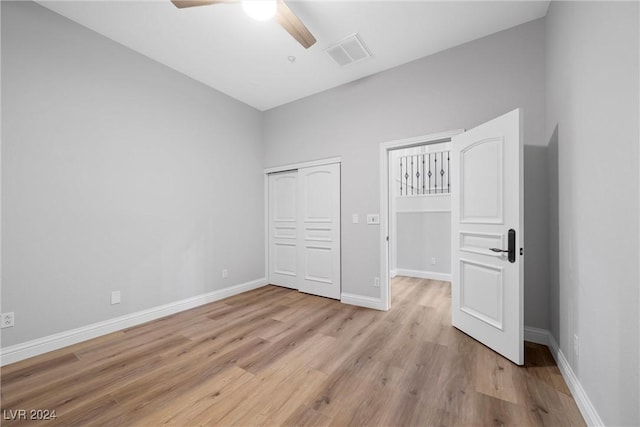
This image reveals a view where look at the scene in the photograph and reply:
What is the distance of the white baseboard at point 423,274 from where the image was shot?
4.75 m

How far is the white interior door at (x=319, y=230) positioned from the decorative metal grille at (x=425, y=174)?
266 cm

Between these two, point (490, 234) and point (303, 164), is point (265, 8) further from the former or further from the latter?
point (490, 234)

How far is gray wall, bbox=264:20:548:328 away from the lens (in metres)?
2.40

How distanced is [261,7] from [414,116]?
2074 millimetres

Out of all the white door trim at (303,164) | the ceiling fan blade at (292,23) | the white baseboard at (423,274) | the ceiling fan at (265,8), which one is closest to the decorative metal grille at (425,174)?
the white baseboard at (423,274)

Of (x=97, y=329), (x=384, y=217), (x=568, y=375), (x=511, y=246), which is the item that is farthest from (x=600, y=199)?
(x=97, y=329)

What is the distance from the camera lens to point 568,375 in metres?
1.75

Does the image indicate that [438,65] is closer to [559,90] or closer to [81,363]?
[559,90]

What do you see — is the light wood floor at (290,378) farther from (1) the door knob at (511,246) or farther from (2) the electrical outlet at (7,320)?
(1) the door knob at (511,246)

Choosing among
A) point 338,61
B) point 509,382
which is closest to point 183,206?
point 338,61

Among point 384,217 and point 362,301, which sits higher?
point 384,217

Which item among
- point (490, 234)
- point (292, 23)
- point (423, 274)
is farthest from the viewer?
point (423, 274)

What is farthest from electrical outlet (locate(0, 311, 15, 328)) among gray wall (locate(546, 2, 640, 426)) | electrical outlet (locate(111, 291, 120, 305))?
gray wall (locate(546, 2, 640, 426))

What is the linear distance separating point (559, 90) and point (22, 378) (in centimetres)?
483
